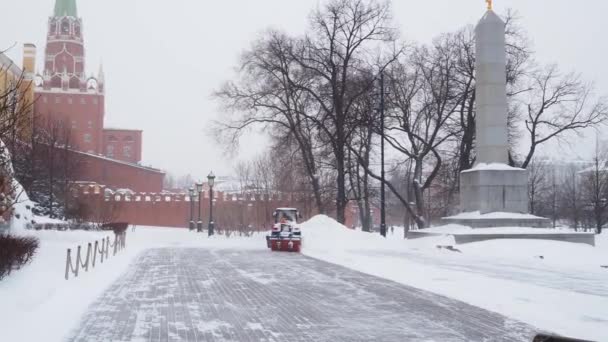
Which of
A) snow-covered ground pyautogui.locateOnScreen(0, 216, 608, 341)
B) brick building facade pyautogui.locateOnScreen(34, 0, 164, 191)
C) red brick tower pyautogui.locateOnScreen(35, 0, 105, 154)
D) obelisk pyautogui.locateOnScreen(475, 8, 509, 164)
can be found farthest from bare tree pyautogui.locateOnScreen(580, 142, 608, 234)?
red brick tower pyautogui.locateOnScreen(35, 0, 105, 154)

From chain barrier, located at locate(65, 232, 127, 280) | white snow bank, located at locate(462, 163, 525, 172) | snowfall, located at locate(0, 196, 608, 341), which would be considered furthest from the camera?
white snow bank, located at locate(462, 163, 525, 172)

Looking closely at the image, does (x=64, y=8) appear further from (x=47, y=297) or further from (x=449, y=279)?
(x=449, y=279)

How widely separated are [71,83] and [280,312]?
100046 millimetres

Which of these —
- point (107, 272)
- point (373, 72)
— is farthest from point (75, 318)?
point (373, 72)

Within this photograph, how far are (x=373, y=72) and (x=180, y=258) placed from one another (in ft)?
71.9

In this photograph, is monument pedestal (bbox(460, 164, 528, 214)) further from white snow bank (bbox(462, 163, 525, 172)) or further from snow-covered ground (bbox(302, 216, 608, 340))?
snow-covered ground (bbox(302, 216, 608, 340))

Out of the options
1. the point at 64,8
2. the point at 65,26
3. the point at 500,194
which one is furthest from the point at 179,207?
the point at 64,8

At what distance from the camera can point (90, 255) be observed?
2297cm

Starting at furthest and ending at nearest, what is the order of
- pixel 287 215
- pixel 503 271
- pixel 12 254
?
pixel 287 215 → pixel 503 271 → pixel 12 254

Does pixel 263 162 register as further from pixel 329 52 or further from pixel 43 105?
pixel 43 105

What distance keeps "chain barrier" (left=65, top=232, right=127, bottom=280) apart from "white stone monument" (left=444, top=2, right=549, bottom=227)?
1500 centimetres

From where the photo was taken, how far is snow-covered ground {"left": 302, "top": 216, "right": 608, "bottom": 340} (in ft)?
34.7

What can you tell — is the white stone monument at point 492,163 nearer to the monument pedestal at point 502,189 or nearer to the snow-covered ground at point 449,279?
the monument pedestal at point 502,189

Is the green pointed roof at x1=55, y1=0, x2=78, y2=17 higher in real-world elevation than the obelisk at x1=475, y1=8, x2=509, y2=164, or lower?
higher
